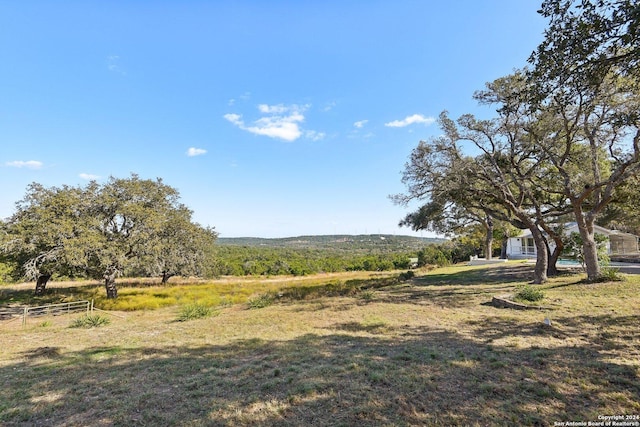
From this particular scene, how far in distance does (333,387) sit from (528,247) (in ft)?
133

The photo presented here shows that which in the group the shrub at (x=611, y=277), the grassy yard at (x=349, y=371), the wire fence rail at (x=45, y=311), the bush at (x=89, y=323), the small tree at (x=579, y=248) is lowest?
the wire fence rail at (x=45, y=311)

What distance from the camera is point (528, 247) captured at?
119 feet

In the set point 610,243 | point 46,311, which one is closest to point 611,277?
point 46,311

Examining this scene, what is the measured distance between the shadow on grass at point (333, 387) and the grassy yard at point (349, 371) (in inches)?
0.9

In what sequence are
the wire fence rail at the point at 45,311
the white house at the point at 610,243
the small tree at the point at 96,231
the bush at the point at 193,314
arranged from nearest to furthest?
the bush at the point at 193,314
the wire fence rail at the point at 45,311
the small tree at the point at 96,231
the white house at the point at 610,243

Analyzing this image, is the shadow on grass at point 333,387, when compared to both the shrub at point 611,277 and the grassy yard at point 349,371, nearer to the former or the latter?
the grassy yard at point 349,371

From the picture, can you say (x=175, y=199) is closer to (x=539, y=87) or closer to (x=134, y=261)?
(x=134, y=261)

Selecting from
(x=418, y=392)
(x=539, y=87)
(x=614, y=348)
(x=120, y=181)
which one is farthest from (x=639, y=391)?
(x=120, y=181)

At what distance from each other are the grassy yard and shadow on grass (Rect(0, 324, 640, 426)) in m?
0.02

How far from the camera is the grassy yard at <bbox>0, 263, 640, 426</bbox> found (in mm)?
3516

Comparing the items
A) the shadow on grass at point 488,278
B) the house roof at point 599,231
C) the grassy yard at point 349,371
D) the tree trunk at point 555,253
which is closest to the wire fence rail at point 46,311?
the grassy yard at point 349,371

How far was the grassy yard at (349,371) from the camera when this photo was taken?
3516 millimetres

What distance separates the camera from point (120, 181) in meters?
20.0

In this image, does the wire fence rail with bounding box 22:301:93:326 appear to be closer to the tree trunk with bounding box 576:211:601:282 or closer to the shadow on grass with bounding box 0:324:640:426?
the shadow on grass with bounding box 0:324:640:426
